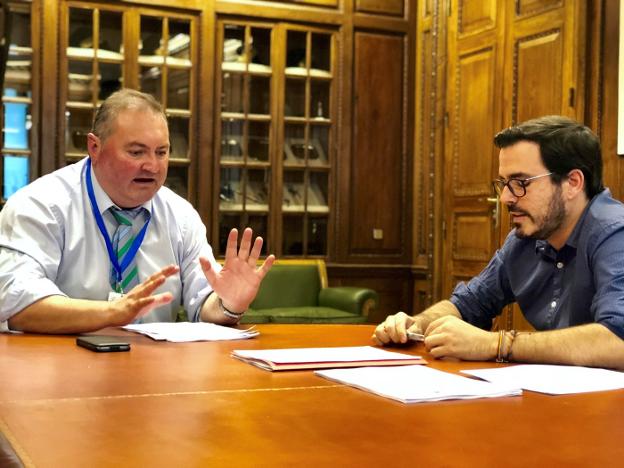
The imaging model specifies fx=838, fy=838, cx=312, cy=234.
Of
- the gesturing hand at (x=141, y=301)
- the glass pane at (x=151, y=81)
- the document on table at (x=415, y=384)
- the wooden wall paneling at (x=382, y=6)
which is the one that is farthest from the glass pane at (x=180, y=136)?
the document on table at (x=415, y=384)

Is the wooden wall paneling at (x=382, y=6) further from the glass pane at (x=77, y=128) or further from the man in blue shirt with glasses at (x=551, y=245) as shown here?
the man in blue shirt with glasses at (x=551, y=245)

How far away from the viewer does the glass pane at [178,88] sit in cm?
601

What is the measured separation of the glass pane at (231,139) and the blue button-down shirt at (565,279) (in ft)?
12.9

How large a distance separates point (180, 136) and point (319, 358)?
461cm

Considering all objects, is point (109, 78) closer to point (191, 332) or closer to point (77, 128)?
point (77, 128)

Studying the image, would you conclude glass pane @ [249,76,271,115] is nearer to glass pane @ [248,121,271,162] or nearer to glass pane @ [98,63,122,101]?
glass pane @ [248,121,271,162]

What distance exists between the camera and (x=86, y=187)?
Result: 2.54 metres

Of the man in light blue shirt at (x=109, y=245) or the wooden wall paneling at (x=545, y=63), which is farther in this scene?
the wooden wall paneling at (x=545, y=63)

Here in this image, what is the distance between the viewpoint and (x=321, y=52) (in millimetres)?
6453

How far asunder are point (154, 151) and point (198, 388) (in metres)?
1.34

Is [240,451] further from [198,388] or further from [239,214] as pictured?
[239,214]

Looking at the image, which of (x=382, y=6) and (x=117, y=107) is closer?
(x=117, y=107)

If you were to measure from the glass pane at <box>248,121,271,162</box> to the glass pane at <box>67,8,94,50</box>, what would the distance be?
127cm

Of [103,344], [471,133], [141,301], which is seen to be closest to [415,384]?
[103,344]
